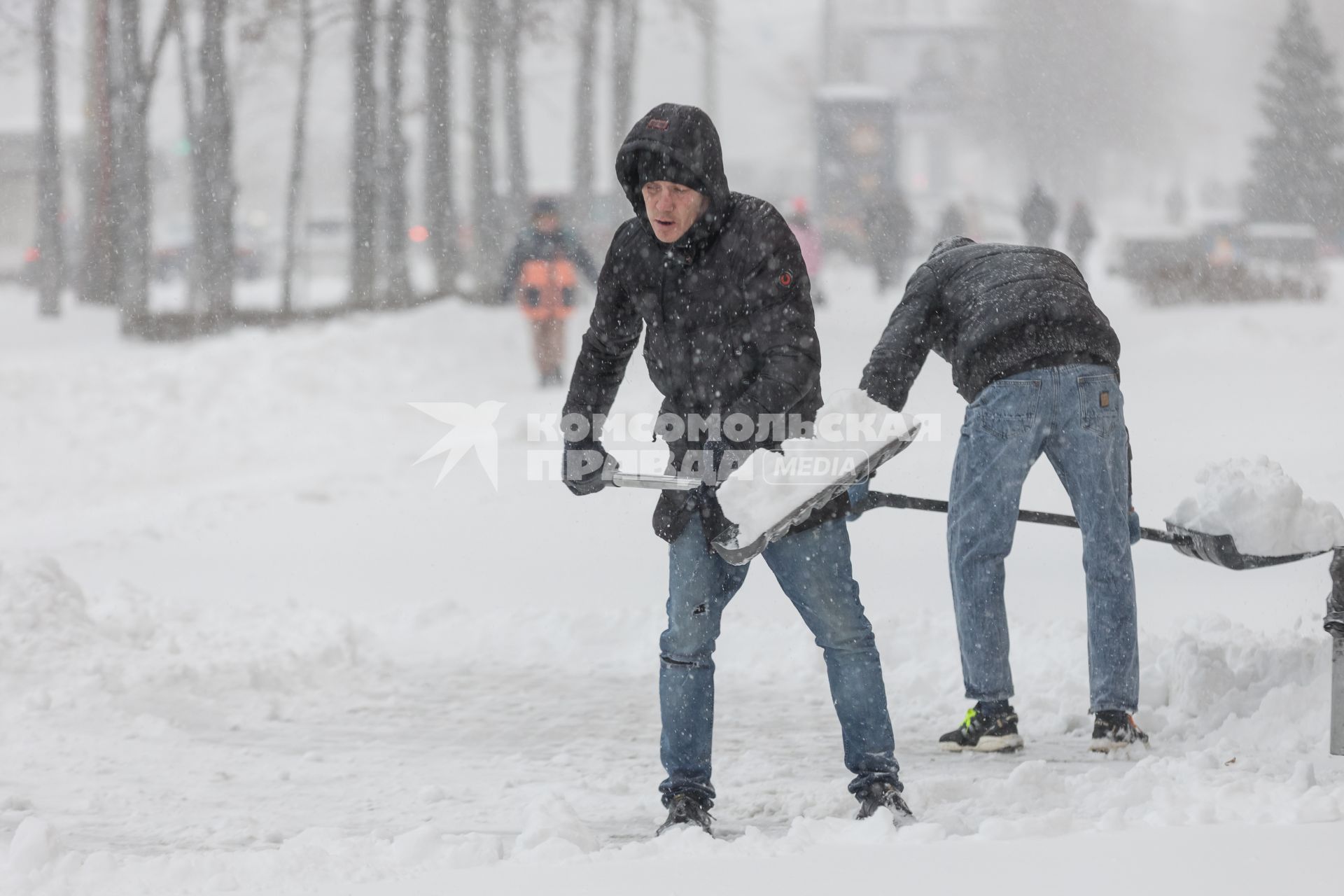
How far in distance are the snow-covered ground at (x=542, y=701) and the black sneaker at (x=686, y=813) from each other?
155 millimetres

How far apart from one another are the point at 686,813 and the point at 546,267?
9.79 metres

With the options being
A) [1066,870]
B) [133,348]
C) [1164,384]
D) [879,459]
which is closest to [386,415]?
[133,348]

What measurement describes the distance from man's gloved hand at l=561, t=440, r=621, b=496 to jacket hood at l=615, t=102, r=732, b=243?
0.56 metres

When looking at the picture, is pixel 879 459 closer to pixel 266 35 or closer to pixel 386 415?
pixel 386 415

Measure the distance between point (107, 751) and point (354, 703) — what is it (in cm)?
83

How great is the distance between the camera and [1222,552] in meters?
4.11

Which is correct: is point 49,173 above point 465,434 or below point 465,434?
above

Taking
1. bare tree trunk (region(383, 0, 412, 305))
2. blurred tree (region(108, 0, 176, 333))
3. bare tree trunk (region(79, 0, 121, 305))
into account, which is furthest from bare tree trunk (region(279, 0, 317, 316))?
blurred tree (region(108, 0, 176, 333))

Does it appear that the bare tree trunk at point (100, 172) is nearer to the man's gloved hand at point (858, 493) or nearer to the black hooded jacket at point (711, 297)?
the man's gloved hand at point (858, 493)

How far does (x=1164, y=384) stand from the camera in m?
12.5

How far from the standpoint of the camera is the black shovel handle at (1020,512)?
4.06 metres

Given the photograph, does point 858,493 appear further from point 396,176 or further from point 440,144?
point 396,176

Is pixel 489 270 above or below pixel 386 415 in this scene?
above

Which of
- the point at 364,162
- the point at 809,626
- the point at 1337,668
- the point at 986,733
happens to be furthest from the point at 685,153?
the point at 364,162
